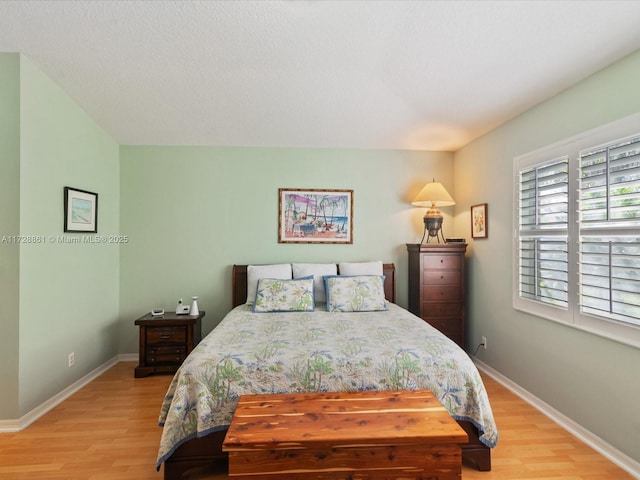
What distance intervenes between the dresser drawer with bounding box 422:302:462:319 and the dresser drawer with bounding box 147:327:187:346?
2574mm

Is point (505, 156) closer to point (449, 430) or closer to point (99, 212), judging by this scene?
point (449, 430)

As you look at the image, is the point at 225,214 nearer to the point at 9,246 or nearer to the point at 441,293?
the point at 9,246

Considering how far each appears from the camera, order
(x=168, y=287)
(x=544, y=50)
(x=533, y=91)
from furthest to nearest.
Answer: (x=168, y=287), (x=533, y=91), (x=544, y=50)

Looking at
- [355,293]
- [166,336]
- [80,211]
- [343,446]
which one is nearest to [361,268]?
[355,293]

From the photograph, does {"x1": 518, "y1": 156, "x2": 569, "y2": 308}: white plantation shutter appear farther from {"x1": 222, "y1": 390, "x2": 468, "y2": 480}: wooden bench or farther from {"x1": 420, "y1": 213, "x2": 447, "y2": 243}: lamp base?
{"x1": 222, "y1": 390, "x2": 468, "y2": 480}: wooden bench

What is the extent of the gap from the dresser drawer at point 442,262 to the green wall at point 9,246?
3559 mm

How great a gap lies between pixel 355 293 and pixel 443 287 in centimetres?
106

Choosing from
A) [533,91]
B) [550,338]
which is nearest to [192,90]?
[533,91]

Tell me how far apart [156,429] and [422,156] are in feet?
12.6

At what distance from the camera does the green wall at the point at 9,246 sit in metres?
2.33

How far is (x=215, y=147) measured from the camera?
12.9 ft

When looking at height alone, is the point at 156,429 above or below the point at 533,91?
below

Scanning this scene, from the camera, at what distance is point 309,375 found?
200 cm

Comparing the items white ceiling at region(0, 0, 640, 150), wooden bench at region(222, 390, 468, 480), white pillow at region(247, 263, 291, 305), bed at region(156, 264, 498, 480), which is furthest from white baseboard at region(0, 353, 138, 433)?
white ceiling at region(0, 0, 640, 150)
